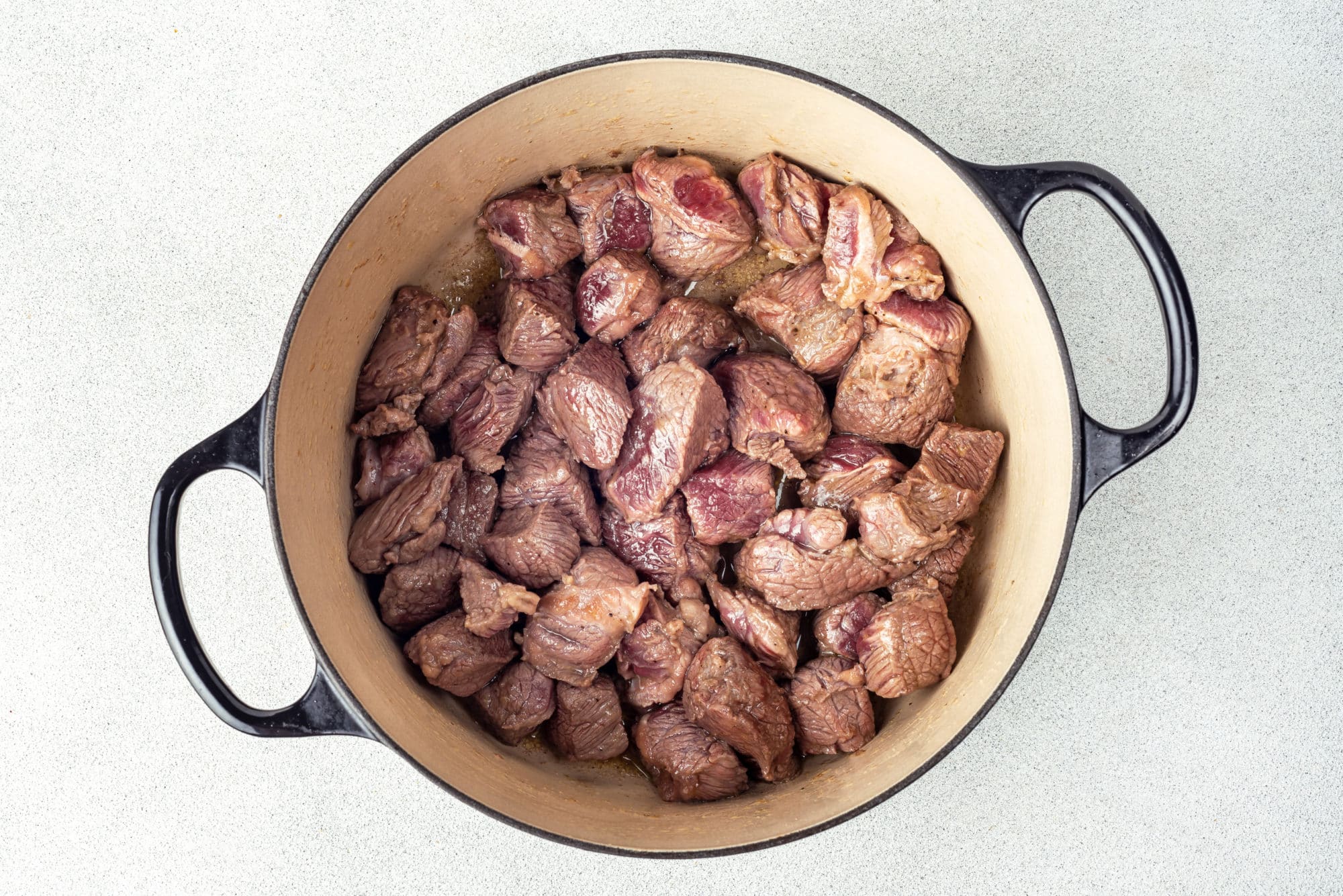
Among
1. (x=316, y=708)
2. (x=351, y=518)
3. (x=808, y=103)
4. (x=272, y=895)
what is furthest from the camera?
(x=272, y=895)

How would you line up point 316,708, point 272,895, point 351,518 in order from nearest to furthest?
point 316,708
point 351,518
point 272,895

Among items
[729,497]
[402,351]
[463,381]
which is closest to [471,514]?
[463,381]

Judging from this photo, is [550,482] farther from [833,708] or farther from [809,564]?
[833,708]

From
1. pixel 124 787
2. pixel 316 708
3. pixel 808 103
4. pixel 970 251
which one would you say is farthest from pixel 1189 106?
pixel 124 787

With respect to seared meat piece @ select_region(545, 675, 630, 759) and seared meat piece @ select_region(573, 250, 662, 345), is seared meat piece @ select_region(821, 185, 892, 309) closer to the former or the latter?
seared meat piece @ select_region(573, 250, 662, 345)

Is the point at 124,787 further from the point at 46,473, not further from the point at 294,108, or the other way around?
the point at 294,108

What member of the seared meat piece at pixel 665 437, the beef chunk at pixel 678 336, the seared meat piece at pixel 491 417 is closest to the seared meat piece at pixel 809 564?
the seared meat piece at pixel 665 437
